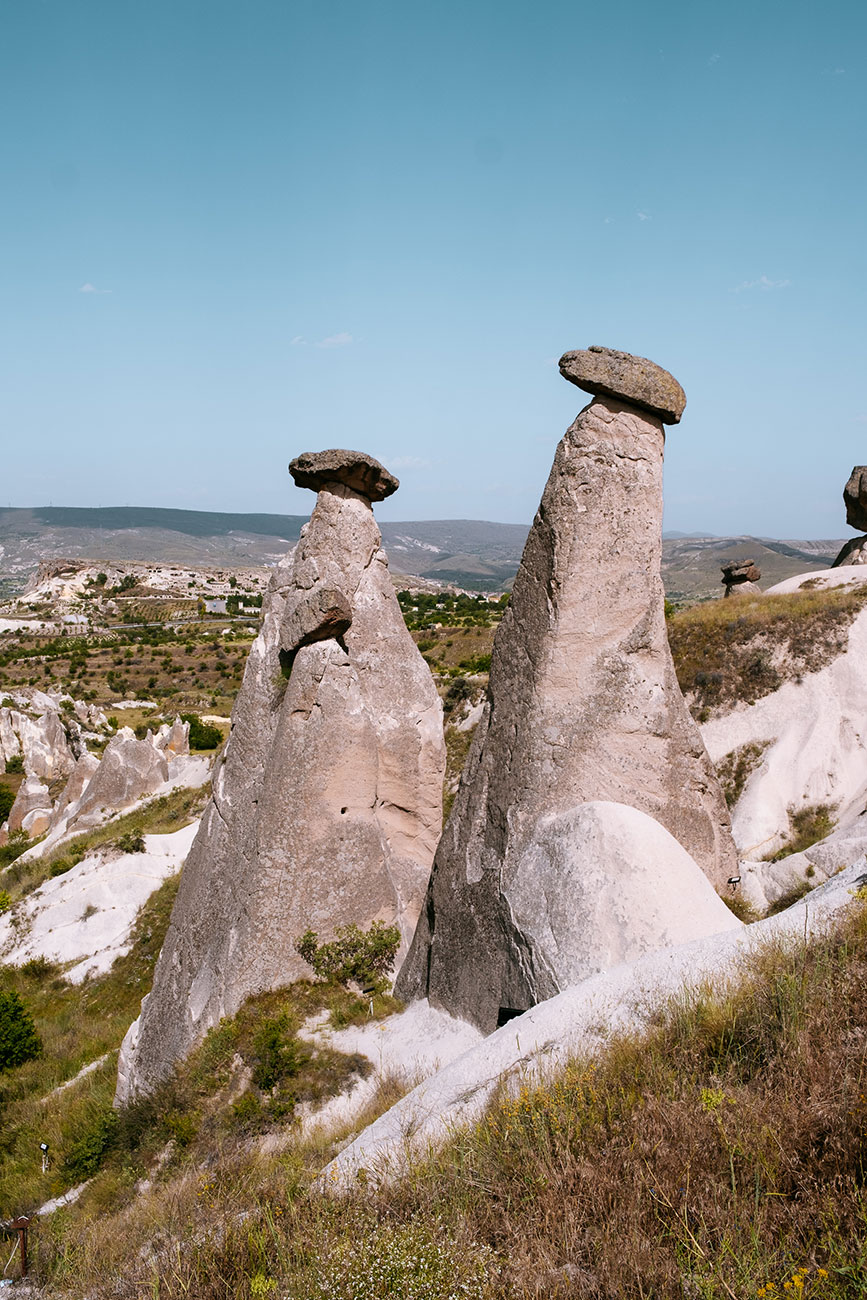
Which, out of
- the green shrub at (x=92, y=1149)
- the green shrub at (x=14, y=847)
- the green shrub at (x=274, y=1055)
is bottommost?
the green shrub at (x=14, y=847)

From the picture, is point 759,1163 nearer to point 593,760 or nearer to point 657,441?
point 593,760

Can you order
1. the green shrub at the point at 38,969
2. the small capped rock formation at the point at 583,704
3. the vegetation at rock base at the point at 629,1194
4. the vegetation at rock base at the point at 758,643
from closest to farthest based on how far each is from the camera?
1. the vegetation at rock base at the point at 629,1194
2. the small capped rock formation at the point at 583,704
3. the green shrub at the point at 38,969
4. the vegetation at rock base at the point at 758,643

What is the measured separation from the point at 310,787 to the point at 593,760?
2786mm

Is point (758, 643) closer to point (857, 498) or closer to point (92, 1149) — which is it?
point (857, 498)

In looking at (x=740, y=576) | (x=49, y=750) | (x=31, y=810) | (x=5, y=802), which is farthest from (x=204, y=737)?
(x=740, y=576)

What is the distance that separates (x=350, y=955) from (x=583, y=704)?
332 centimetres

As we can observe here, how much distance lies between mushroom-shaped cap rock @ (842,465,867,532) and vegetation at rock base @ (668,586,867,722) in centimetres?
423

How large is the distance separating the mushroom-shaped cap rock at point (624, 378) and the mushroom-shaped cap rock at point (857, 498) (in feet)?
71.1

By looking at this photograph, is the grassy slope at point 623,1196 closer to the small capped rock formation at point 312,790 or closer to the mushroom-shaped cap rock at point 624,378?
the small capped rock formation at point 312,790

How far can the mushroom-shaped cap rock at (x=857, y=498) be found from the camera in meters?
24.8

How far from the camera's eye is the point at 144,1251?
376cm

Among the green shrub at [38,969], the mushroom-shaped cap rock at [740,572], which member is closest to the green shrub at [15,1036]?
the green shrub at [38,969]

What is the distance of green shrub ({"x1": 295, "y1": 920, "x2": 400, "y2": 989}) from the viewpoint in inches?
290

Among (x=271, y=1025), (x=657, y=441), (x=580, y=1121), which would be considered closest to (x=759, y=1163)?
(x=580, y=1121)
